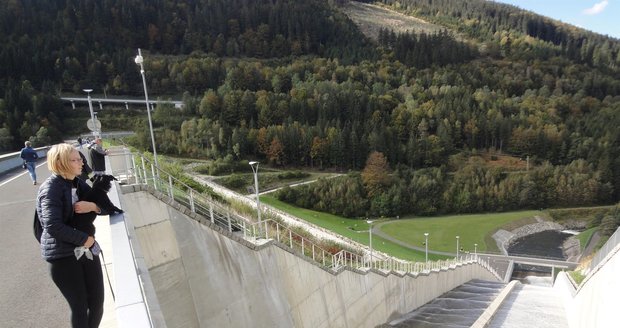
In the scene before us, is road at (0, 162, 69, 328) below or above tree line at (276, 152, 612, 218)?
above

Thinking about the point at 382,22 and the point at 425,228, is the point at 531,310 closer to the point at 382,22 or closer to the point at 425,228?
the point at 425,228

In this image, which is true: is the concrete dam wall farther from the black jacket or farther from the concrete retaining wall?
the concrete retaining wall

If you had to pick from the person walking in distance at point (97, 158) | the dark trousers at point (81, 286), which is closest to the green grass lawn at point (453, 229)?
the person walking in distance at point (97, 158)

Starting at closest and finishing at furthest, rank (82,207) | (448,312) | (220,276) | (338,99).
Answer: (82,207)
(220,276)
(448,312)
(338,99)

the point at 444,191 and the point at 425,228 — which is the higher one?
the point at 444,191

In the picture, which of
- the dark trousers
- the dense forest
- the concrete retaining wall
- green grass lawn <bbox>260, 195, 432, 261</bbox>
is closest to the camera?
the dark trousers

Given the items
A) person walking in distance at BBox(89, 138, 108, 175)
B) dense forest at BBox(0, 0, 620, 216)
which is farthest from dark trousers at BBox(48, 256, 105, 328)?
dense forest at BBox(0, 0, 620, 216)

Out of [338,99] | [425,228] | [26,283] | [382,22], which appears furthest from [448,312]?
[382,22]
